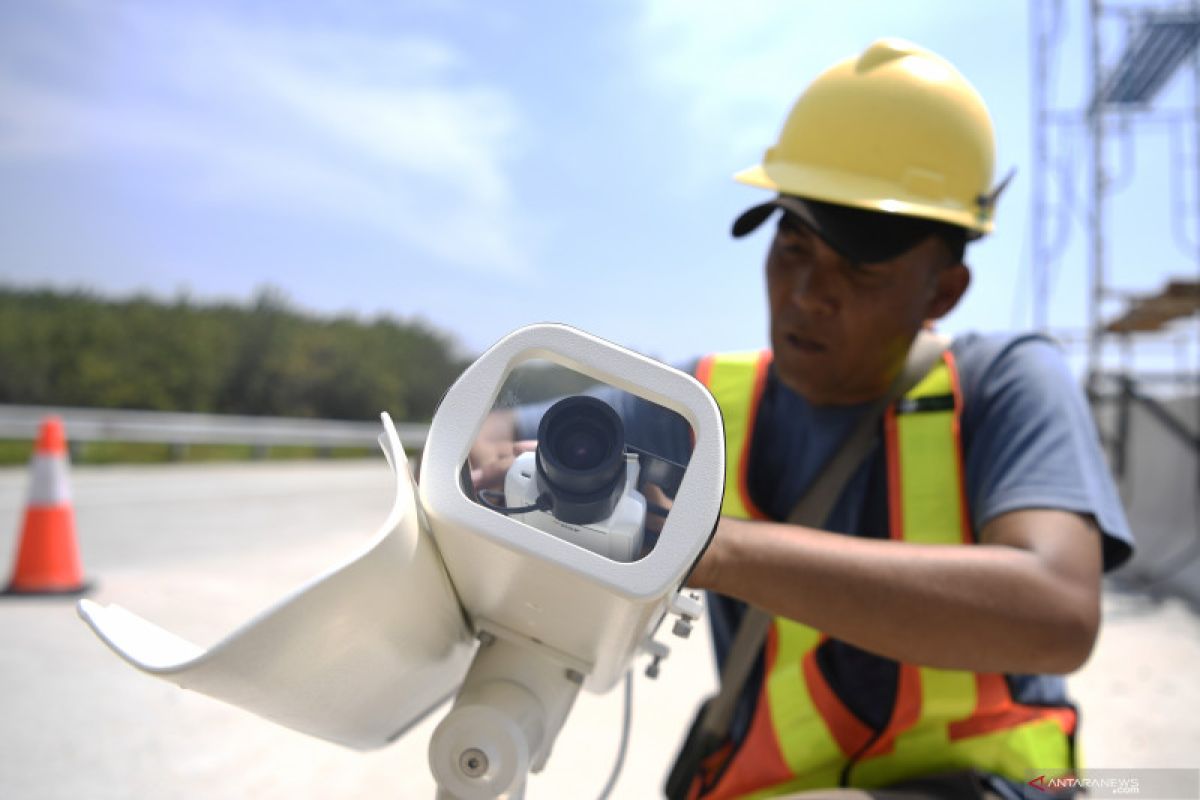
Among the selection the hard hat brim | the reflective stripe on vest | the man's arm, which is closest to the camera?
the man's arm

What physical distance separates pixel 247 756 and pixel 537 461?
301 centimetres

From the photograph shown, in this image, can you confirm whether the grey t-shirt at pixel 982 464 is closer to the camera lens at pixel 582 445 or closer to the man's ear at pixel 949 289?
the man's ear at pixel 949 289

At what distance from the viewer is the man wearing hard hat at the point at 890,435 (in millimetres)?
Result: 1602

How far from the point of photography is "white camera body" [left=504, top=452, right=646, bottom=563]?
81 cm

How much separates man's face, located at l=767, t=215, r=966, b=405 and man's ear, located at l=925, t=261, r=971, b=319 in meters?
0.05

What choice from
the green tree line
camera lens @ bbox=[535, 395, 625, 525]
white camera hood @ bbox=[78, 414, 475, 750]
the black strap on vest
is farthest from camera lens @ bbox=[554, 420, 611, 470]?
the green tree line

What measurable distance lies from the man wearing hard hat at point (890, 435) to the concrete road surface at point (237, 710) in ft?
1.93

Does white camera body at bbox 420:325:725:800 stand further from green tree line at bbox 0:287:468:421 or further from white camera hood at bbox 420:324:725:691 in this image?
green tree line at bbox 0:287:468:421

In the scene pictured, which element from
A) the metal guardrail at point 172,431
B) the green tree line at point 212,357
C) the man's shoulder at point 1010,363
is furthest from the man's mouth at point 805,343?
the green tree line at point 212,357

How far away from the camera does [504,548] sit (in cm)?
80

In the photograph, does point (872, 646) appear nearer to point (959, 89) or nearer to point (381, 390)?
point (959, 89)

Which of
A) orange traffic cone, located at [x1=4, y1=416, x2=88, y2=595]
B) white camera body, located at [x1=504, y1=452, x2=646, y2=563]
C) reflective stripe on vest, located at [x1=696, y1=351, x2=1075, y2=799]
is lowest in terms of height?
orange traffic cone, located at [x1=4, y1=416, x2=88, y2=595]

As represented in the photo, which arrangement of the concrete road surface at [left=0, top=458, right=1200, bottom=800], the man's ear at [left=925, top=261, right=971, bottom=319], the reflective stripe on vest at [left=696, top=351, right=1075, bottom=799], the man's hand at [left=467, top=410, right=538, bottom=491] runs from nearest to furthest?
1. the man's hand at [left=467, top=410, right=538, bottom=491]
2. the reflective stripe on vest at [left=696, top=351, right=1075, bottom=799]
3. the man's ear at [left=925, top=261, right=971, bottom=319]
4. the concrete road surface at [left=0, top=458, right=1200, bottom=800]

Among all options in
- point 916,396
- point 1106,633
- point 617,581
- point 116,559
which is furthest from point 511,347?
point 116,559
